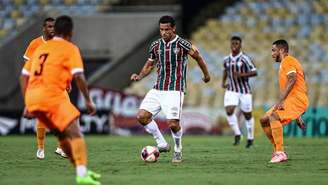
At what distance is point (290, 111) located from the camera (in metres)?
14.6

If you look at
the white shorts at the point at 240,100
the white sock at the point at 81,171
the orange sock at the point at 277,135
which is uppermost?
the white shorts at the point at 240,100

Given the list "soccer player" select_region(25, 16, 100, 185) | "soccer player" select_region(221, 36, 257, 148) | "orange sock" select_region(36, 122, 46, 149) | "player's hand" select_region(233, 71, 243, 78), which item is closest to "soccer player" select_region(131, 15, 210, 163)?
"orange sock" select_region(36, 122, 46, 149)

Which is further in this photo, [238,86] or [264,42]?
[264,42]

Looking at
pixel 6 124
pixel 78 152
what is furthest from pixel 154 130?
pixel 6 124

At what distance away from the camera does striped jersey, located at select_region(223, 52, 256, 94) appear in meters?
20.7

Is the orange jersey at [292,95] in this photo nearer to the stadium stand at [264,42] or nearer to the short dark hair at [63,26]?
the short dark hair at [63,26]

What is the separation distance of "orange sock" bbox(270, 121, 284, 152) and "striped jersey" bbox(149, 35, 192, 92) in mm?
1664

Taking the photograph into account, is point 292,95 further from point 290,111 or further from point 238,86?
point 238,86

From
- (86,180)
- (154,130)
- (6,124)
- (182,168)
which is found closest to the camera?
(86,180)

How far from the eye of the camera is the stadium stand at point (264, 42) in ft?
92.7

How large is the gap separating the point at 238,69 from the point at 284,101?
6.32 m

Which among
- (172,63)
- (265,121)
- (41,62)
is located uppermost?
(172,63)

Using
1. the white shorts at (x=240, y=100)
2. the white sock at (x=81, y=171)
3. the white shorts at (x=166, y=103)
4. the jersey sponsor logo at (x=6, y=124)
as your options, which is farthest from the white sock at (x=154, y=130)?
the jersey sponsor logo at (x=6, y=124)

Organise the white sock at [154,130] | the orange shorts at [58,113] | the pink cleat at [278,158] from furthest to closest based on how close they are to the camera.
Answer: the white sock at [154,130] → the pink cleat at [278,158] → the orange shorts at [58,113]
